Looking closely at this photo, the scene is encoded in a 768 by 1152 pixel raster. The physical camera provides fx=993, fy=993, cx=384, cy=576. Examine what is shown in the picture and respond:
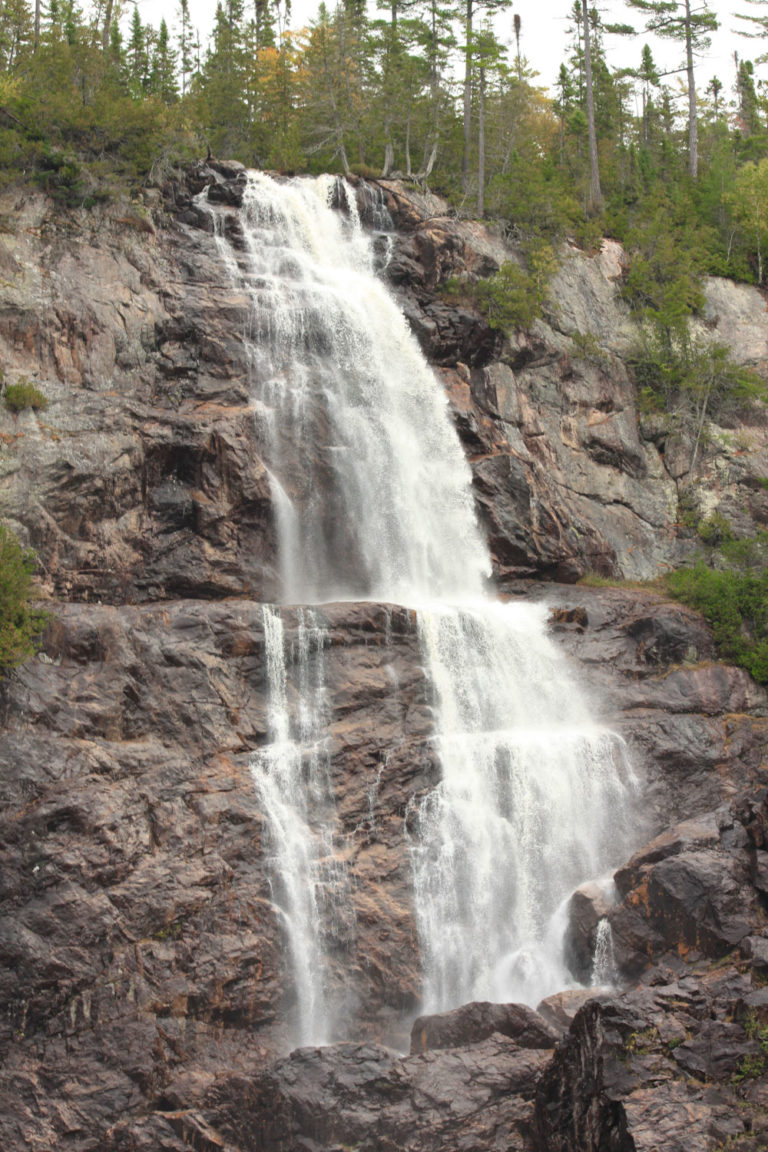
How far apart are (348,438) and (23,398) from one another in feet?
27.3

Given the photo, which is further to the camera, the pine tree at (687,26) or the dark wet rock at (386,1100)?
the pine tree at (687,26)

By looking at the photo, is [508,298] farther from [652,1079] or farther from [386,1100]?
[652,1079]

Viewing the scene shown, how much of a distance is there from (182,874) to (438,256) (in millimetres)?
24201

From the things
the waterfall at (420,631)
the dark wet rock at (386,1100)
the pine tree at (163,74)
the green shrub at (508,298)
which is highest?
the pine tree at (163,74)

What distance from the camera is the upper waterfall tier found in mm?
25500

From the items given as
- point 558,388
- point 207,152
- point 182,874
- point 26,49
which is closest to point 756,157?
point 558,388

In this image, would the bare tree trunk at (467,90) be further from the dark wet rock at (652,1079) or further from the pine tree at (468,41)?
the dark wet rock at (652,1079)

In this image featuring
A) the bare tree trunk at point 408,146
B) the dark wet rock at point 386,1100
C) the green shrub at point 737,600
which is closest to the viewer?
the dark wet rock at point 386,1100

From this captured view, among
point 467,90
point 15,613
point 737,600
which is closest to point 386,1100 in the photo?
point 15,613

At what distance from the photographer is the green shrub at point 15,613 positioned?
1831cm

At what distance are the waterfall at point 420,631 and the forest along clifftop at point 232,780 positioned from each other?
552 mm

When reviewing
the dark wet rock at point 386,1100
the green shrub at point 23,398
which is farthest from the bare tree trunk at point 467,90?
the dark wet rock at point 386,1100

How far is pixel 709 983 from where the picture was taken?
14297mm

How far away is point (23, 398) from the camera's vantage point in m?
22.9
